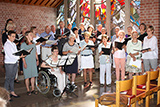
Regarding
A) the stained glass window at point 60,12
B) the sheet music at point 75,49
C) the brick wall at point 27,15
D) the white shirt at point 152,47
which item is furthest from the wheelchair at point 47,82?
the stained glass window at point 60,12

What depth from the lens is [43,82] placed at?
15.4 feet

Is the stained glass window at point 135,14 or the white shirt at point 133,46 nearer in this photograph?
the white shirt at point 133,46

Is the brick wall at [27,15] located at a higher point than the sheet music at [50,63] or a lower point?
higher

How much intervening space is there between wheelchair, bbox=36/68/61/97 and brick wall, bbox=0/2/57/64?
5.11 meters

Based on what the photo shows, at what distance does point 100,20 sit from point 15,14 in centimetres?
404

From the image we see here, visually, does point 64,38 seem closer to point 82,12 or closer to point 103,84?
point 103,84

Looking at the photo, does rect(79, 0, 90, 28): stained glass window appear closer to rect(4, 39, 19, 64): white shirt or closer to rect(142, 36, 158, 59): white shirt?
rect(142, 36, 158, 59): white shirt

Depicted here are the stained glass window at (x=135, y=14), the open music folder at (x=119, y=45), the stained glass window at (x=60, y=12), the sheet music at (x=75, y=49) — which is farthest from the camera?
the stained glass window at (x=60, y=12)

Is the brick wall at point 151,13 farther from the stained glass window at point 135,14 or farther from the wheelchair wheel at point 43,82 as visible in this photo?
the wheelchair wheel at point 43,82

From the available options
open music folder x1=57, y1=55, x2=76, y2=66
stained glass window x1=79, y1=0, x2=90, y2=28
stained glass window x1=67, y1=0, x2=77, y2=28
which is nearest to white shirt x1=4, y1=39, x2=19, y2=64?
open music folder x1=57, y1=55, x2=76, y2=66

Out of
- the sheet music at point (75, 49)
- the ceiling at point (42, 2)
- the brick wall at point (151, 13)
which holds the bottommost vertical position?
the sheet music at point (75, 49)

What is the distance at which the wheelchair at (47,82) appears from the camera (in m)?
4.58

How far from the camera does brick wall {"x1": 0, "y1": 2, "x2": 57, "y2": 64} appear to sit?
9.17m

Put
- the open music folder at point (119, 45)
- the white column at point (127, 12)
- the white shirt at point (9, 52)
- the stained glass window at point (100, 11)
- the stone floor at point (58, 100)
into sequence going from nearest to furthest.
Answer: the stone floor at point (58, 100) → the white shirt at point (9, 52) → the open music folder at point (119, 45) → the white column at point (127, 12) → the stained glass window at point (100, 11)
